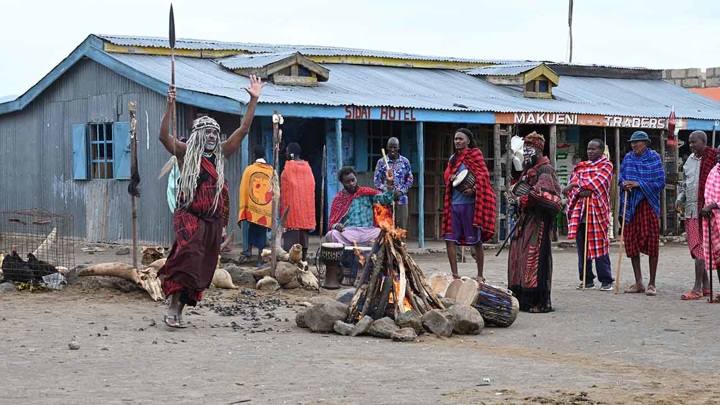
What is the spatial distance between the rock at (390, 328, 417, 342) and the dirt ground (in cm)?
8

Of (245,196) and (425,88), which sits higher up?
(425,88)

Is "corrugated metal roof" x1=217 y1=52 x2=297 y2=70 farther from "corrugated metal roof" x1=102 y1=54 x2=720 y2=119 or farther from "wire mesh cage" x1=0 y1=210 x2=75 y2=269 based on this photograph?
"wire mesh cage" x1=0 y1=210 x2=75 y2=269

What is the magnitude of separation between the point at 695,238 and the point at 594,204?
1.12m

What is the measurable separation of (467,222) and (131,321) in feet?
13.0

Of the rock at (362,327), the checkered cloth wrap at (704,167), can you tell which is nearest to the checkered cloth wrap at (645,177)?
the checkered cloth wrap at (704,167)

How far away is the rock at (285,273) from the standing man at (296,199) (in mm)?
2725

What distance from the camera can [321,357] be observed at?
26.2ft

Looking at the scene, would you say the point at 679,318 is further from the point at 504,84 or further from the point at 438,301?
the point at 504,84

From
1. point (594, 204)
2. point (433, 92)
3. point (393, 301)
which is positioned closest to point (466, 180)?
point (594, 204)

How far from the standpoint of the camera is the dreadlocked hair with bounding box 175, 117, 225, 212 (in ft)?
30.5

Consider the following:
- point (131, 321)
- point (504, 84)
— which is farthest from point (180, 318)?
point (504, 84)

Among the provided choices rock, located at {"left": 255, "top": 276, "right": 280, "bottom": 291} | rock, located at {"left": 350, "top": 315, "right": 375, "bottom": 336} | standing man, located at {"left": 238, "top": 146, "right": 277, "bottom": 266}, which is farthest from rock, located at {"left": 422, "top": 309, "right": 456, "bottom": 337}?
standing man, located at {"left": 238, "top": 146, "right": 277, "bottom": 266}

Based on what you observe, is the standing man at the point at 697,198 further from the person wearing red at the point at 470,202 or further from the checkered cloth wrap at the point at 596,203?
the person wearing red at the point at 470,202

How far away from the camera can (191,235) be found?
30.4 feet
